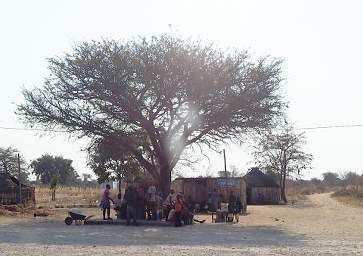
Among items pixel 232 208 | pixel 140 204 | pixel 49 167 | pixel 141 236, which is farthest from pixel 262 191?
pixel 49 167

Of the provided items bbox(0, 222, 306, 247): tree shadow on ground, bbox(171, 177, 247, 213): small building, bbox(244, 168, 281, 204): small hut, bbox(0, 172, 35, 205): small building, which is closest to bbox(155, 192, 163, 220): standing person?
bbox(0, 222, 306, 247): tree shadow on ground

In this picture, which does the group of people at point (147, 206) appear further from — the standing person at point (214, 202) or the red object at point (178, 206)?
the standing person at point (214, 202)

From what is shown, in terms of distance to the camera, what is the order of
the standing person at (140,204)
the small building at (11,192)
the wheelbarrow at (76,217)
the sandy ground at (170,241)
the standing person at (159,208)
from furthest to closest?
the small building at (11,192) < the standing person at (159,208) < the standing person at (140,204) < the wheelbarrow at (76,217) < the sandy ground at (170,241)

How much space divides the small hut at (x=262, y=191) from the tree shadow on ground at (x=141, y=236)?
38.4 meters

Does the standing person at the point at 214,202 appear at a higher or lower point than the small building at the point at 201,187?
lower

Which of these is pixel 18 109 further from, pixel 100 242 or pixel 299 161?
pixel 299 161

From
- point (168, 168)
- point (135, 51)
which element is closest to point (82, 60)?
point (135, 51)

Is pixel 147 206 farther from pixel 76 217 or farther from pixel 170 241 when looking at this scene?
pixel 170 241

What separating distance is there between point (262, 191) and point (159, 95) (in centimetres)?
3521

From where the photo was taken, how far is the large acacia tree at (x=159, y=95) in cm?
2781

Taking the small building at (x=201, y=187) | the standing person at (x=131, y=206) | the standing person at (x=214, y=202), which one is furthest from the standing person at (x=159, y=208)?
the small building at (x=201, y=187)

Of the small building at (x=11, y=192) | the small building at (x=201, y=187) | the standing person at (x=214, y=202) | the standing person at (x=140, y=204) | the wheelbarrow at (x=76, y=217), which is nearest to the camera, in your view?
the wheelbarrow at (x=76, y=217)

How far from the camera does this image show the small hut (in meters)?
61.1

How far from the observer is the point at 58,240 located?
1773 cm
